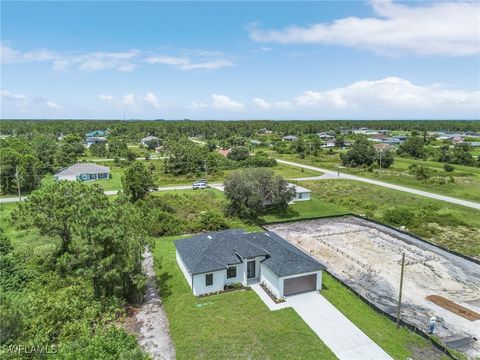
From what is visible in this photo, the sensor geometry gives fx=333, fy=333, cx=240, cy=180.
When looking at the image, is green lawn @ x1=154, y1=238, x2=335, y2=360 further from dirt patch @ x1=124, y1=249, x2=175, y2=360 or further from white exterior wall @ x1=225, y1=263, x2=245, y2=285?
white exterior wall @ x1=225, y1=263, x2=245, y2=285

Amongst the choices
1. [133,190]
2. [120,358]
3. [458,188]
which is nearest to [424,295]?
[120,358]

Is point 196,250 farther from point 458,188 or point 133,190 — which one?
point 458,188

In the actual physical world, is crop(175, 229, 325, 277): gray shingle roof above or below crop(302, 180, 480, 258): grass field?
above

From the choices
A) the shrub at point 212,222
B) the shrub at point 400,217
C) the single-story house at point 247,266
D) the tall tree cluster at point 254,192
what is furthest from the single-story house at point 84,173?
the shrub at point 400,217

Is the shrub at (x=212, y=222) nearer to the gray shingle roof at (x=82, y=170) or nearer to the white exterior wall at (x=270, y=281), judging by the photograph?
the white exterior wall at (x=270, y=281)

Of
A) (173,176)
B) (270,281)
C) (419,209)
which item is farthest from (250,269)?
(173,176)

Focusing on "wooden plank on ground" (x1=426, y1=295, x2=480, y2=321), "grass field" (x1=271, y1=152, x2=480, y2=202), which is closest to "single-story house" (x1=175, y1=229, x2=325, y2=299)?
"wooden plank on ground" (x1=426, y1=295, x2=480, y2=321)
